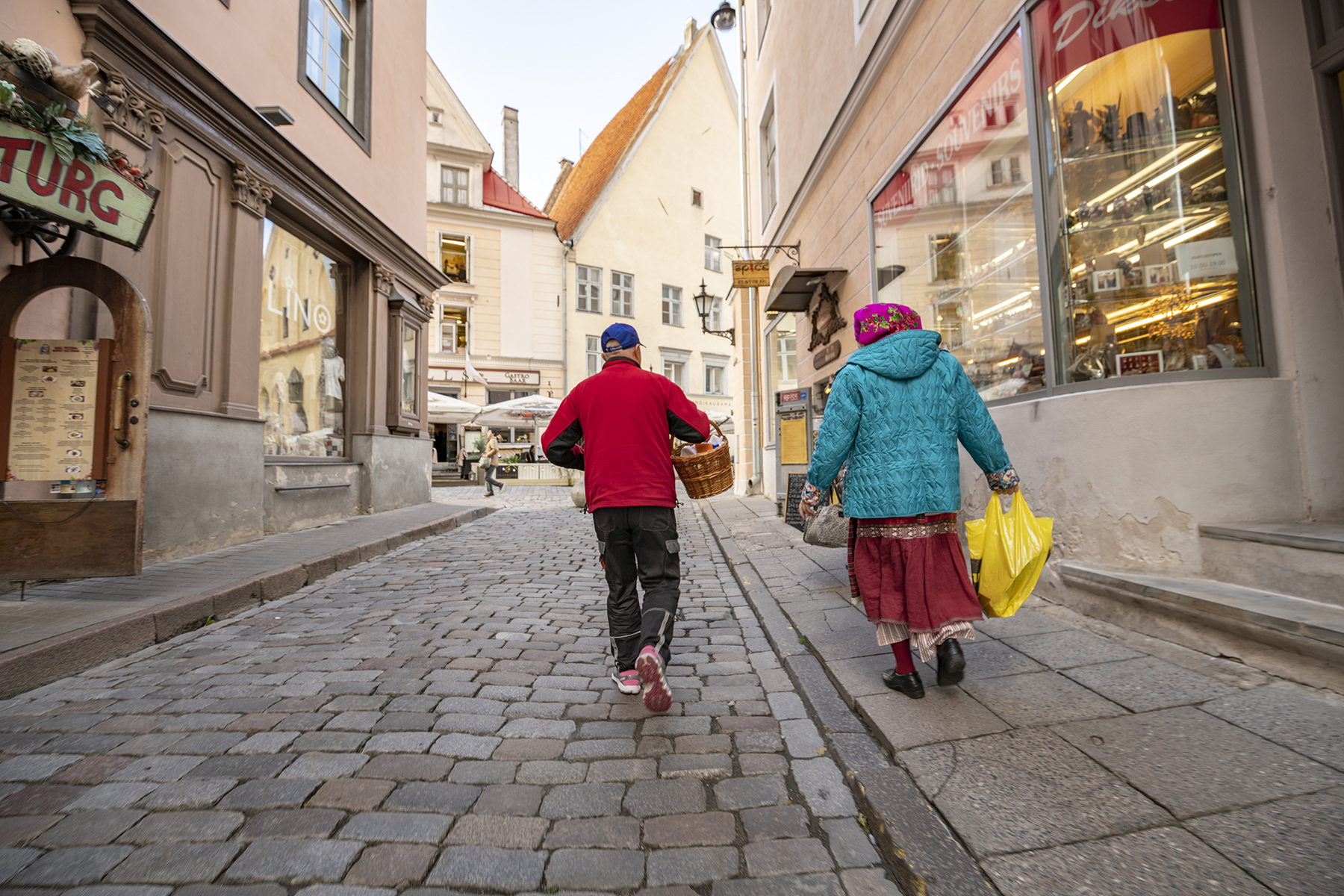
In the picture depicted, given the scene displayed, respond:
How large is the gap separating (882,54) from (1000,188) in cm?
278

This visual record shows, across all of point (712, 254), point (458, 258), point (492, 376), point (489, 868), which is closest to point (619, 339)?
point (489, 868)

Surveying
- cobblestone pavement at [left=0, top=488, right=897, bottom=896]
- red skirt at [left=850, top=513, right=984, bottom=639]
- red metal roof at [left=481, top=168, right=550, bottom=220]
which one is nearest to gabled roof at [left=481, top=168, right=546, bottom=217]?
red metal roof at [left=481, top=168, right=550, bottom=220]

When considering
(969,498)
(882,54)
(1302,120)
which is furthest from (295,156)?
(1302,120)

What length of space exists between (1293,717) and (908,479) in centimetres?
152

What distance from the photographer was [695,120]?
28578 millimetres

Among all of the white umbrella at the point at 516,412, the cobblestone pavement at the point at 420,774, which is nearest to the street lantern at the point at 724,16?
the white umbrella at the point at 516,412

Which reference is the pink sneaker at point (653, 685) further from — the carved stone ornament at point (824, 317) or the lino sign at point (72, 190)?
the carved stone ornament at point (824, 317)

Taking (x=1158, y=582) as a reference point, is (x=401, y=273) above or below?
above

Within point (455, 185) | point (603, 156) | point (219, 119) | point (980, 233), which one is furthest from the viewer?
point (603, 156)

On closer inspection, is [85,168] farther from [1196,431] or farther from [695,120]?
[695,120]

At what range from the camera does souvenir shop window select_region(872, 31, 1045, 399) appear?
481 cm

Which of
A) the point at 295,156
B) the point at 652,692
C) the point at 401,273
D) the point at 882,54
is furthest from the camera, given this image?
the point at 401,273

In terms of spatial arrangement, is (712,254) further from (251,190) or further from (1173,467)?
(1173,467)

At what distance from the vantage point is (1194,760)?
2162 mm
